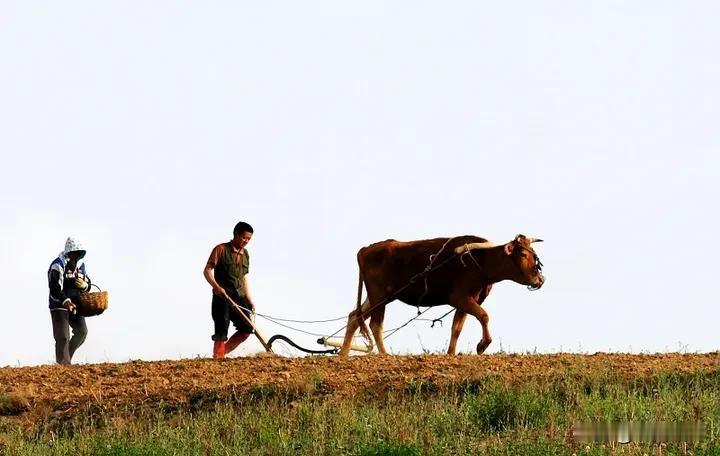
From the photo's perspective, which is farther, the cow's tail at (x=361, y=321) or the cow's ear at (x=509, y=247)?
the cow's tail at (x=361, y=321)

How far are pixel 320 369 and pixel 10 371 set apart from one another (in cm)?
385

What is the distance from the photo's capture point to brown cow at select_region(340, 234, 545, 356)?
20.6m

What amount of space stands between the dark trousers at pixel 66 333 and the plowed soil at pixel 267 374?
3.05ft

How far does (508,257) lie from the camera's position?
2067 centimetres

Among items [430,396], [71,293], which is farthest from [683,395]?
[71,293]

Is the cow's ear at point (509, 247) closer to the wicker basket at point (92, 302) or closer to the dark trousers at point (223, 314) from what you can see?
the dark trousers at point (223, 314)

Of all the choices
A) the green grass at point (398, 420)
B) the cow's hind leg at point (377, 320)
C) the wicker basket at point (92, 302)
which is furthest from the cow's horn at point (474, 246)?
the wicker basket at point (92, 302)

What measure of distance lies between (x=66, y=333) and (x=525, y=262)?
567cm

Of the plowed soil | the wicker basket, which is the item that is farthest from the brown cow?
the wicker basket

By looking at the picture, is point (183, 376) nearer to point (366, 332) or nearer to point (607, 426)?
point (366, 332)

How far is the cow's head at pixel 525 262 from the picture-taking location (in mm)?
20688

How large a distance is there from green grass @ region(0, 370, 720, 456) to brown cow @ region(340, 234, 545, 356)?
345 cm

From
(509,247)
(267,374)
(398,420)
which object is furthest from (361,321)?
(398,420)

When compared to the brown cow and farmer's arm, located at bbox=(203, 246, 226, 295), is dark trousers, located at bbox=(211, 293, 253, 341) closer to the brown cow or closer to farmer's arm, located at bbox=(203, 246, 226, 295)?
farmer's arm, located at bbox=(203, 246, 226, 295)
